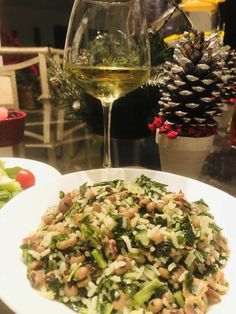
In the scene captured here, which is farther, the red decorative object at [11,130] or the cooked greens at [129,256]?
the red decorative object at [11,130]

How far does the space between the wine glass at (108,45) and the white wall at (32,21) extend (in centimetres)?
434

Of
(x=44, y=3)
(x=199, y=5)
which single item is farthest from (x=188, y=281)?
(x=44, y=3)

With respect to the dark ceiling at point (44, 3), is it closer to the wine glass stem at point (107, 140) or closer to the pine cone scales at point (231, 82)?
the pine cone scales at point (231, 82)

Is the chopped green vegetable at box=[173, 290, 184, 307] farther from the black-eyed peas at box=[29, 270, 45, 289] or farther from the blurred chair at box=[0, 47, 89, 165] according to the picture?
the blurred chair at box=[0, 47, 89, 165]

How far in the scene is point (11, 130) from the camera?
1202mm

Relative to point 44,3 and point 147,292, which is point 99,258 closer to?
point 147,292

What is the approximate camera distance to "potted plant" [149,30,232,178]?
101cm

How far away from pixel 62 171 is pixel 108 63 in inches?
15.8

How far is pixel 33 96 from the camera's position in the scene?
2.54m

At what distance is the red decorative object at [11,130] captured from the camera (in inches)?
46.6

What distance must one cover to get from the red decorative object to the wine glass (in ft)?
1.25

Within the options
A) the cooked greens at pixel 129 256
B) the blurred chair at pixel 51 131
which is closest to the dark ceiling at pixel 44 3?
the blurred chair at pixel 51 131

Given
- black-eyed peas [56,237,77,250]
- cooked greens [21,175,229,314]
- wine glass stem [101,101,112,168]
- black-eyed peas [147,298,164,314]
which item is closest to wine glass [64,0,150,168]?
wine glass stem [101,101,112,168]

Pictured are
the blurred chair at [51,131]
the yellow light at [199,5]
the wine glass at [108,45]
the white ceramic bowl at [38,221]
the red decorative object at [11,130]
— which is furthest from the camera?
the yellow light at [199,5]
